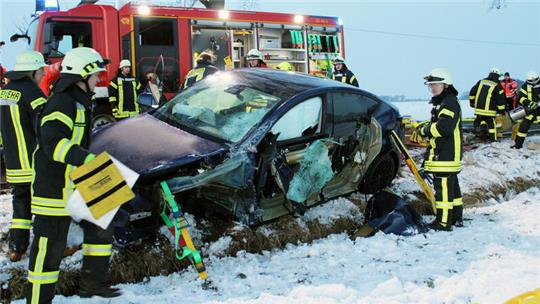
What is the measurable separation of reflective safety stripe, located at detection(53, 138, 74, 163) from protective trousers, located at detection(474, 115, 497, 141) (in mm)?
9337

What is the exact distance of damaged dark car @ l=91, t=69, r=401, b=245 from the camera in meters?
3.77

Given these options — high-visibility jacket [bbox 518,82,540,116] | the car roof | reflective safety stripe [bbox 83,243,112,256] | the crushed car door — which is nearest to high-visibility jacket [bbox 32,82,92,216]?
reflective safety stripe [bbox 83,243,112,256]

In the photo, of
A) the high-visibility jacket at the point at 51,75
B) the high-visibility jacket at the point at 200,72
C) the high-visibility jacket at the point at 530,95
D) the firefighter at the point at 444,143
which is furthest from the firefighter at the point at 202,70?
the high-visibility jacket at the point at 530,95

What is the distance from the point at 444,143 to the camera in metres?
5.02

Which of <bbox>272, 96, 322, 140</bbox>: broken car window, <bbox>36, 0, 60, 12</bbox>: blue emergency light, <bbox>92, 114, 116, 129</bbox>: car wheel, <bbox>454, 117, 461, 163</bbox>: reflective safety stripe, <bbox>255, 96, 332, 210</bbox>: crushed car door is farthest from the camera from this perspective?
<bbox>36, 0, 60, 12</bbox>: blue emergency light

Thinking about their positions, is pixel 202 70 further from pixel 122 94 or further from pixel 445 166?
pixel 445 166

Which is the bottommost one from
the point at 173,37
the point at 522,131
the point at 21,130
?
the point at 522,131

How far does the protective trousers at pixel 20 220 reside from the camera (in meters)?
3.71

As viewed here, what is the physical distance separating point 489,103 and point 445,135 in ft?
19.4

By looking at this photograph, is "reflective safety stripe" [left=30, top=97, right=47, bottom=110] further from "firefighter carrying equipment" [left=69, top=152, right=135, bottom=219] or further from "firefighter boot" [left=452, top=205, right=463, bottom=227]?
"firefighter boot" [left=452, top=205, right=463, bottom=227]

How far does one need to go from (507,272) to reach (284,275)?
1684 millimetres

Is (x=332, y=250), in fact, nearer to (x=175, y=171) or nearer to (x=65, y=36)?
(x=175, y=171)

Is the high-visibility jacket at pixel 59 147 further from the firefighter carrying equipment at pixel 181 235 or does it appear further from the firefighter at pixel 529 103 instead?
the firefighter at pixel 529 103

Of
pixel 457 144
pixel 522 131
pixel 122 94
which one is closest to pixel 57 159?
pixel 457 144
